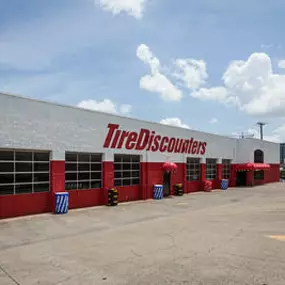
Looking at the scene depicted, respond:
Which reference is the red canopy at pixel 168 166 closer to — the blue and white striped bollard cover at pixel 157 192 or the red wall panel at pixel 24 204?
the blue and white striped bollard cover at pixel 157 192

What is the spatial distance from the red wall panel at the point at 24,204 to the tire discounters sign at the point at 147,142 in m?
5.29

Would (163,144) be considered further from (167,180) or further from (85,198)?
(85,198)

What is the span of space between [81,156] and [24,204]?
459cm

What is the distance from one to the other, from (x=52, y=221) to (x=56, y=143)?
4477 mm

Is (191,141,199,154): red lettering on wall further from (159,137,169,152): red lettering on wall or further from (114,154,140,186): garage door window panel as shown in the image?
(114,154,140,186): garage door window panel

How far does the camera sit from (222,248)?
1079cm

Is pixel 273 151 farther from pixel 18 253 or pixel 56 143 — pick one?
pixel 18 253

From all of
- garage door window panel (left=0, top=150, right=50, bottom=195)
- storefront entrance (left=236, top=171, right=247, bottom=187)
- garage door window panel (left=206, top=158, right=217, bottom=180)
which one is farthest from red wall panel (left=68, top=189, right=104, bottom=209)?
storefront entrance (left=236, top=171, right=247, bottom=187)

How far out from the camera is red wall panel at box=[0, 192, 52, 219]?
17000mm

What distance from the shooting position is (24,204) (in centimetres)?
1780

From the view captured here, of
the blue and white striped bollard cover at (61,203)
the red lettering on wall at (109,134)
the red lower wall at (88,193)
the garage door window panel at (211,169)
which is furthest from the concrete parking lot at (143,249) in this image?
the garage door window panel at (211,169)

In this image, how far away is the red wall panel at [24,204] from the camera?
669 inches

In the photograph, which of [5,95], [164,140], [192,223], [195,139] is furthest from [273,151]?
[5,95]

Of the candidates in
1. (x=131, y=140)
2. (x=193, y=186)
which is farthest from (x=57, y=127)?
(x=193, y=186)
